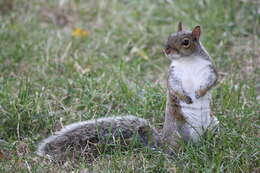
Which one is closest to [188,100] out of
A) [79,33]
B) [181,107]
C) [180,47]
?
[181,107]

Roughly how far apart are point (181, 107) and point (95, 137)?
665mm

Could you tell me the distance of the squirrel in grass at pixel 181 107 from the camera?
3477 millimetres

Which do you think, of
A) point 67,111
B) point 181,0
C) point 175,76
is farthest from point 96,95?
point 181,0

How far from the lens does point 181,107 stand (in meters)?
3.50

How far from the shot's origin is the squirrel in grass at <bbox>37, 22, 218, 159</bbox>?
348 cm

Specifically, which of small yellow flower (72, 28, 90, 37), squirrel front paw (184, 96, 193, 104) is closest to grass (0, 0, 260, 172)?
small yellow flower (72, 28, 90, 37)

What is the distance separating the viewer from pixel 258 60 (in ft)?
16.9

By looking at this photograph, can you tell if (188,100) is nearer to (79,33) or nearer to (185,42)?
(185,42)

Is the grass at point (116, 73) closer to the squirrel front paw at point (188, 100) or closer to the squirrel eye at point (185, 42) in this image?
the squirrel front paw at point (188, 100)

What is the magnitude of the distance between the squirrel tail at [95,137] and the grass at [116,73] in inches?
4.7

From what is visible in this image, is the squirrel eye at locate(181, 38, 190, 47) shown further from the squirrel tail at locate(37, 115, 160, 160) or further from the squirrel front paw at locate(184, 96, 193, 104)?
the squirrel tail at locate(37, 115, 160, 160)

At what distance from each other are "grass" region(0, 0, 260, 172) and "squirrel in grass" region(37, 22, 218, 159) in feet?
0.36

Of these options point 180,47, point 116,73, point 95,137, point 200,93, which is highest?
point 180,47

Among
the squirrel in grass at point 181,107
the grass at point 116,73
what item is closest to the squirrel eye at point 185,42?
the squirrel in grass at point 181,107
